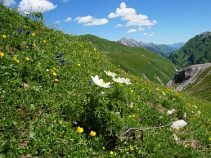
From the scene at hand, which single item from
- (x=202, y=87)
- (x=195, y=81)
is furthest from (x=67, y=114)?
(x=195, y=81)

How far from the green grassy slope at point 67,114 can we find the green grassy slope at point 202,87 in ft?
190

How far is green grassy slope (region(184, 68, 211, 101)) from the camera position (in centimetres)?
7322

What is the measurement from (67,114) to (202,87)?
235 ft

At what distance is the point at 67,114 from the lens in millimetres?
10211

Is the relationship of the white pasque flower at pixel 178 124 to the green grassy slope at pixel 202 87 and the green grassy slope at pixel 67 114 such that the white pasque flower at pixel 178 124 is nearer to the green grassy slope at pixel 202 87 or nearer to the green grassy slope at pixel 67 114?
the green grassy slope at pixel 67 114

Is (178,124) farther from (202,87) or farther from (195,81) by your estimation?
(195,81)

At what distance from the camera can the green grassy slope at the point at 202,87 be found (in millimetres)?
73225

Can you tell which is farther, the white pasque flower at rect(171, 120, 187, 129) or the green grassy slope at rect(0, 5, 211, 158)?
the white pasque flower at rect(171, 120, 187, 129)

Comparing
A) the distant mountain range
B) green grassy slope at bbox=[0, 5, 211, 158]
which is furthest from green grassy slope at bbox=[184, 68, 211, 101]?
green grassy slope at bbox=[0, 5, 211, 158]

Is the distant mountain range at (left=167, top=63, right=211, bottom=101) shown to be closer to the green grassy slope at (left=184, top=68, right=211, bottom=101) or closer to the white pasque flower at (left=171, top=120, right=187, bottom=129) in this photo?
the green grassy slope at (left=184, top=68, right=211, bottom=101)

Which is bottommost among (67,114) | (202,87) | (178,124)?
(202,87)

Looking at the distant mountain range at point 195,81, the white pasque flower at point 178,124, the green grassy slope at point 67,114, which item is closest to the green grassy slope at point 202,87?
the distant mountain range at point 195,81

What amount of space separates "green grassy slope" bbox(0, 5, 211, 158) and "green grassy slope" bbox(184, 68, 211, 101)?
57825 mm

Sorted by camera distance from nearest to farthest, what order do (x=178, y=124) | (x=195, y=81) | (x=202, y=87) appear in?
(x=178, y=124)
(x=202, y=87)
(x=195, y=81)
